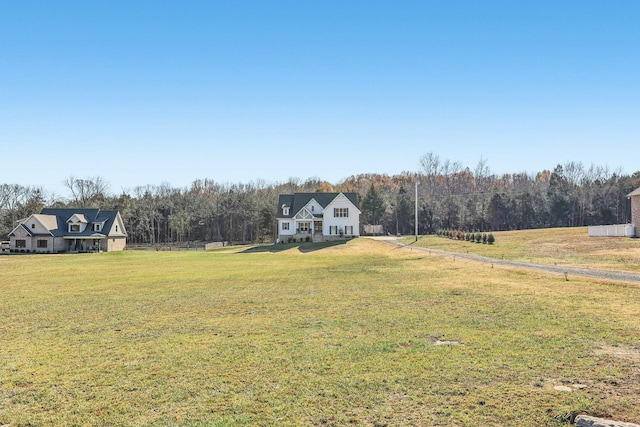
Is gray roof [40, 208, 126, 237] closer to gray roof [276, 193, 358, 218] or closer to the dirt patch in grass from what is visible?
gray roof [276, 193, 358, 218]

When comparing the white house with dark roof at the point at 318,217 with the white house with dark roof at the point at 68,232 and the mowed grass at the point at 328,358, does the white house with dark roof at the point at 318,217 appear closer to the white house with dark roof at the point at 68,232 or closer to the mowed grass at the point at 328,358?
the white house with dark roof at the point at 68,232

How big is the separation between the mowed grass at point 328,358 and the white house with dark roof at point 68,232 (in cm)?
5622

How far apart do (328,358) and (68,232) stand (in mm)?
71312

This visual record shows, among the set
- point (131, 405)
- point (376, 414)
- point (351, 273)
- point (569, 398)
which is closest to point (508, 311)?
point (569, 398)

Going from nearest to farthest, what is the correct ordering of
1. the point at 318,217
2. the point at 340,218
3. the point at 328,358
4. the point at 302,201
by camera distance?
1. the point at 328,358
2. the point at 340,218
3. the point at 318,217
4. the point at 302,201

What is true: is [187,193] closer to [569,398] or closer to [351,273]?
[351,273]

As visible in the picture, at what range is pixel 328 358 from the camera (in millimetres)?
8586

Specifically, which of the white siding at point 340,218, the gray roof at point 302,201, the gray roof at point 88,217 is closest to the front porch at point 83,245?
the gray roof at point 88,217

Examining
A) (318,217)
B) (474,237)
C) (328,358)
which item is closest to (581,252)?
(474,237)

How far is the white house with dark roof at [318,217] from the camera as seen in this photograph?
201 feet

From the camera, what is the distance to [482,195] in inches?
3669

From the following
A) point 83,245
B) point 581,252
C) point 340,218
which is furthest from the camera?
→ point 83,245

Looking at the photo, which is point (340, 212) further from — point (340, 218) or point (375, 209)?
point (375, 209)

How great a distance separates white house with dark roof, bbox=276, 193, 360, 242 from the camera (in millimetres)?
61250
